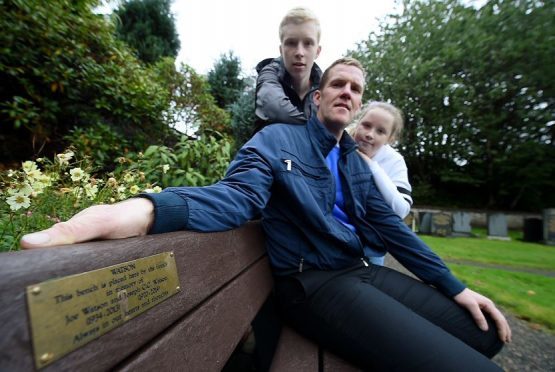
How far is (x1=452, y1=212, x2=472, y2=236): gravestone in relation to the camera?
36.9 feet

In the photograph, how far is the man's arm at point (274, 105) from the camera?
1965mm

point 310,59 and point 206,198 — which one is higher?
point 310,59

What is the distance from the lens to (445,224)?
1077 centimetres

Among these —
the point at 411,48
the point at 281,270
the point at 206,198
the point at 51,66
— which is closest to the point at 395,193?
the point at 281,270

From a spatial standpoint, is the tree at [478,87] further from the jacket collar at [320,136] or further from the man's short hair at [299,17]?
the jacket collar at [320,136]

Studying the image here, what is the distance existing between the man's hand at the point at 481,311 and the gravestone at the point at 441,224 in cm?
1036

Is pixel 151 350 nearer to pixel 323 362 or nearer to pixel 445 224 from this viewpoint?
pixel 323 362

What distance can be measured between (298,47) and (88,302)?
228 centimetres

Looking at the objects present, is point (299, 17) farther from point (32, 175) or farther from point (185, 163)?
point (32, 175)

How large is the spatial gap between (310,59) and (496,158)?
68.0ft

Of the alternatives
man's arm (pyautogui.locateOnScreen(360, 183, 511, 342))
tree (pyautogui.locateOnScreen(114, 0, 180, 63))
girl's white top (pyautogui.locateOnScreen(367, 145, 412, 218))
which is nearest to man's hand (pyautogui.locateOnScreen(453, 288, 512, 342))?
man's arm (pyautogui.locateOnScreen(360, 183, 511, 342))

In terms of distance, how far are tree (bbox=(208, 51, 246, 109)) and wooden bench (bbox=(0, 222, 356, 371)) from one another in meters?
11.9

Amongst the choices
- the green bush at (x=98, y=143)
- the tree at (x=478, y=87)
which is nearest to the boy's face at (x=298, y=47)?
the green bush at (x=98, y=143)

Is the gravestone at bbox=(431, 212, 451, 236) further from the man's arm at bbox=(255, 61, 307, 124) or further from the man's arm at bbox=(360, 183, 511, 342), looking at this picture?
the man's arm at bbox=(255, 61, 307, 124)
